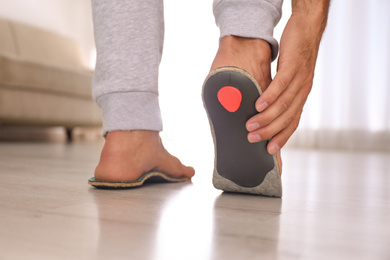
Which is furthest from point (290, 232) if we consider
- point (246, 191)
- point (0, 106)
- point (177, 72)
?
point (177, 72)

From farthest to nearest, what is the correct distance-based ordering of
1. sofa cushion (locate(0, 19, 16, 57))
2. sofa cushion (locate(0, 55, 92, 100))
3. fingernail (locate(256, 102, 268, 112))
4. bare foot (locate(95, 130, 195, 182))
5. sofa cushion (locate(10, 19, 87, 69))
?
sofa cushion (locate(10, 19, 87, 69)), sofa cushion (locate(0, 19, 16, 57)), sofa cushion (locate(0, 55, 92, 100)), bare foot (locate(95, 130, 195, 182)), fingernail (locate(256, 102, 268, 112))

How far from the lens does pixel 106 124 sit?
79 cm

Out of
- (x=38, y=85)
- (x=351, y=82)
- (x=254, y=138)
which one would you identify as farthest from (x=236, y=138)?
(x=351, y=82)

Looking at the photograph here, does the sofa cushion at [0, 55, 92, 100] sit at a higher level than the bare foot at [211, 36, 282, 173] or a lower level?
higher

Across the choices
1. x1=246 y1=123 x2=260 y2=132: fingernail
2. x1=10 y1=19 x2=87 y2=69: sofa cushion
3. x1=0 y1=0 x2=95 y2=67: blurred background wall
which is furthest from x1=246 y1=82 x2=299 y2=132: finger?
x1=0 y1=0 x2=95 y2=67: blurred background wall

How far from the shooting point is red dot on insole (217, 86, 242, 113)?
618 mm

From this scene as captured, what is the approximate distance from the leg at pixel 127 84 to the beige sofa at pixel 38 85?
6.57 ft

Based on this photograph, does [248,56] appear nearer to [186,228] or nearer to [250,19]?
[250,19]

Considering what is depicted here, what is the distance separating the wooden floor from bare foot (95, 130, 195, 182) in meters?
0.04

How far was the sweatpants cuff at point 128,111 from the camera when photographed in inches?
30.3

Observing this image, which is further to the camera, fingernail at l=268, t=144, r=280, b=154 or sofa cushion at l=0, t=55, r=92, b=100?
sofa cushion at l=0, t=55, r=92, b=100

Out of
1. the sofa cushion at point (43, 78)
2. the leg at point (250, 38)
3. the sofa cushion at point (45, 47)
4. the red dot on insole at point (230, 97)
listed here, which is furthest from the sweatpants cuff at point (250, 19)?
the sofa cushion at point (45, 47)

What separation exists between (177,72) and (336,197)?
10.9 feet

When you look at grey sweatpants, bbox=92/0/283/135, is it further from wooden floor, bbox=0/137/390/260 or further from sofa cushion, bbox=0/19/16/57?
sofa cushion, bbox=0/19/16/57
